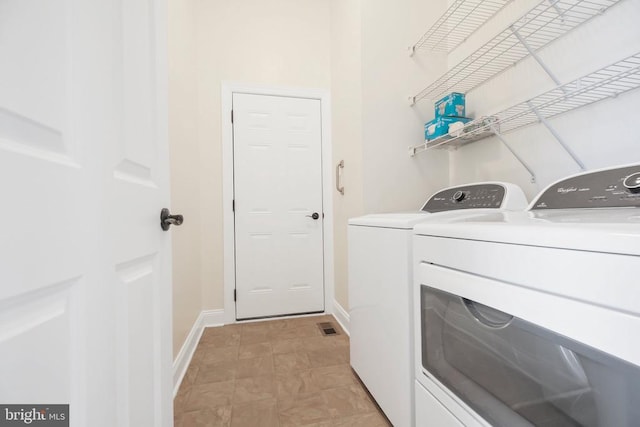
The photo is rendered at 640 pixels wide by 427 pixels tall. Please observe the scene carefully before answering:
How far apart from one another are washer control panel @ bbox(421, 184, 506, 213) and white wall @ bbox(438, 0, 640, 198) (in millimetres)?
293

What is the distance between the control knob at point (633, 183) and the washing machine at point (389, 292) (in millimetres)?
371

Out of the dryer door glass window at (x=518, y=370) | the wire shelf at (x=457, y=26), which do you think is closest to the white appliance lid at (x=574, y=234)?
the dryer door glass window at (x=518, y=370)

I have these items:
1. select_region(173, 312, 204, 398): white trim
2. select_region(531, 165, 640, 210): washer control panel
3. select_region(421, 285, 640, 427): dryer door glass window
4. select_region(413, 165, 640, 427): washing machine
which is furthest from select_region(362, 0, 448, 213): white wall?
select_region(173, 312, 204, 398): white trim

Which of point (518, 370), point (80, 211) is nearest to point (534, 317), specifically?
point (518, 370)

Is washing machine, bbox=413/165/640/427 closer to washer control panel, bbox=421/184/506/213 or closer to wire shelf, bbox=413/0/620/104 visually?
washer control panel, bbox=421/184/506/213

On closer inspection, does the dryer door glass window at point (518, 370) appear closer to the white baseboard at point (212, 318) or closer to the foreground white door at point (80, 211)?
the foreground white door at point (80, 211)

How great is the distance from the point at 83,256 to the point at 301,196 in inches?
81.1

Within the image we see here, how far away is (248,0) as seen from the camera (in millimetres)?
2375

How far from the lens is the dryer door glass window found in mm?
435

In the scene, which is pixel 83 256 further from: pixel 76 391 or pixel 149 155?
pixel 149 155

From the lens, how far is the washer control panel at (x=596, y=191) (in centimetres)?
80

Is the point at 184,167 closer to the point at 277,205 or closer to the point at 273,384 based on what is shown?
the point at 277,205

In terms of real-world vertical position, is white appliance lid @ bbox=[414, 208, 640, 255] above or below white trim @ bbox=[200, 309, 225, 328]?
above

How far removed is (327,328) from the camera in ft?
7.20
